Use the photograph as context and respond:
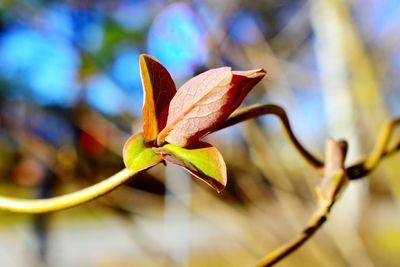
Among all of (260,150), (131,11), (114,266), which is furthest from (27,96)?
(114,266)

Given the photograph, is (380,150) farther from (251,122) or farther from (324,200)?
(251,122)

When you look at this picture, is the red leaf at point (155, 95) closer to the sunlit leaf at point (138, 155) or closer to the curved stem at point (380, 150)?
the sunlit leaf at point (138, 155)

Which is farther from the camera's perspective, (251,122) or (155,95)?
(251,122)

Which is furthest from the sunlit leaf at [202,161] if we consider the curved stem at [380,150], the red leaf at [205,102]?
the curved stem at [380,150]

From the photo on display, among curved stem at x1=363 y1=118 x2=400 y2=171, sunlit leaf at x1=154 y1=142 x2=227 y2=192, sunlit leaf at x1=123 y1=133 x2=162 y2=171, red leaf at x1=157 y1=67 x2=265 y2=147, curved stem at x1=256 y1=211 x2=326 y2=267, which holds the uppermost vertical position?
red leaf at x1=157 y1=67 x2=265 y2=147

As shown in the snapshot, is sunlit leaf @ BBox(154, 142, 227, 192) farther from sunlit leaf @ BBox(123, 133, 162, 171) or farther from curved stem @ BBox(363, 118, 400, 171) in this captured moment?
curved stem @ BBox(363, 118, 400, 171)

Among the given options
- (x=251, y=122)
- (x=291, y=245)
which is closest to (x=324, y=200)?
(x=291, y=245)

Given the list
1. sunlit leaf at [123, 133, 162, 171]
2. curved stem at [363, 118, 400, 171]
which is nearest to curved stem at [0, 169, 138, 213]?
sunlit leaf at [123, 133, 162, 171]
